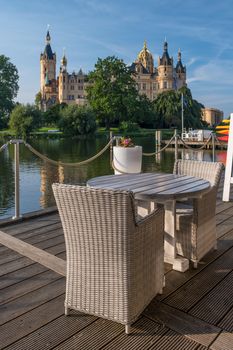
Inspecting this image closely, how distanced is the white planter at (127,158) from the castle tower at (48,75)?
2904 inches

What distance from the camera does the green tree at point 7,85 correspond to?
45719 mm

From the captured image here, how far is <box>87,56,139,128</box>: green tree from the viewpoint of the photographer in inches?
1758

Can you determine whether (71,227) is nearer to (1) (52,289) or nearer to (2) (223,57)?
(1) (52,289)

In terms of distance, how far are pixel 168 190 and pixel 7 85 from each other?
51221 millimetres

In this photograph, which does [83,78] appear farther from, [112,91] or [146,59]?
[112,91]

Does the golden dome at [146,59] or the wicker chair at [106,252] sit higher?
the golden dome at [146,59]

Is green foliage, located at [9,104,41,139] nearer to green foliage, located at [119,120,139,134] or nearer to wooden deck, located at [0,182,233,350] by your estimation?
green foliage, located at [119,120,139,134]

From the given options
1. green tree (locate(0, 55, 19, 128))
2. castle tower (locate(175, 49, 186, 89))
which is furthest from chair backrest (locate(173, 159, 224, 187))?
castle tower (locate(175, 49, 186, 89))

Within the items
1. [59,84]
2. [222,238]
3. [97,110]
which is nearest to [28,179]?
[222,238]

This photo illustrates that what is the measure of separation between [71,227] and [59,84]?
75727 millimetres

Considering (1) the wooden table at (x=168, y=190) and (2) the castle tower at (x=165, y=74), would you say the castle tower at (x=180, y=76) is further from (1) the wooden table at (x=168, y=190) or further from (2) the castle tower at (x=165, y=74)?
(1) the wooden table at (x=168, y=190)

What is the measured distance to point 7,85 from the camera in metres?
48.1

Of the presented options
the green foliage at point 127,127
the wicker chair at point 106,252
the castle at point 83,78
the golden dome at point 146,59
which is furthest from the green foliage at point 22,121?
the golden dome at point 146,59

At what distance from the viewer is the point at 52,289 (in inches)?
75.0
